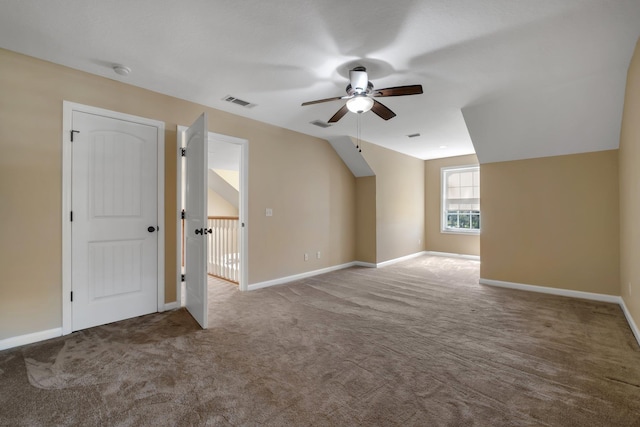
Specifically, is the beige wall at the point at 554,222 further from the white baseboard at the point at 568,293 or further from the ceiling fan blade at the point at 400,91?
the ceiling fan blade at the point at 400,91

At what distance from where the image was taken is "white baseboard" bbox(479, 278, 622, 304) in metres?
3.77

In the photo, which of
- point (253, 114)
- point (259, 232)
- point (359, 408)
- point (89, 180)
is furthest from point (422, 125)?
point (89, 180)

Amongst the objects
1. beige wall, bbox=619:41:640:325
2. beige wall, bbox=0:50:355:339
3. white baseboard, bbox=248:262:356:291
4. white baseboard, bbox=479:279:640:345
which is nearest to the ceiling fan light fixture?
beige wall, bbox=0:50:355:339

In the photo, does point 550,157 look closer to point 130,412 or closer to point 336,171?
point 336,171

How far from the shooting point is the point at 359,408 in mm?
1741

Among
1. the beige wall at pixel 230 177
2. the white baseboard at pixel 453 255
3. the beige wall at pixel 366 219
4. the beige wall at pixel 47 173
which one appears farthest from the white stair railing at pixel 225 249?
the white baseboard at pixel 453 255

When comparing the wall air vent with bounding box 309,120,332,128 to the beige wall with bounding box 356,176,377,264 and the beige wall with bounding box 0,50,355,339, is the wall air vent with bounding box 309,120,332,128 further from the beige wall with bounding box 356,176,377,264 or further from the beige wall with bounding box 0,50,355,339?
the beige wall with bounding box 356,176,377,264

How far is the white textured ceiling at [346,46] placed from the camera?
204 cm

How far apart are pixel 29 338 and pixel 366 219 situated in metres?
5.15

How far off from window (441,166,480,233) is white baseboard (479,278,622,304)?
104 inches

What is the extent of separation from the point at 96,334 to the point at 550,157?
598 centimetres

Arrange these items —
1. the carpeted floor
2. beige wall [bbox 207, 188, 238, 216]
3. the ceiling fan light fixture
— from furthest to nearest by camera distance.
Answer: beige wall [bbox 207, 188, 238, 216] < the ceiling fan light fixture < the carpeted floor

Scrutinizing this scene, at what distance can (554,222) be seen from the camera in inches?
165

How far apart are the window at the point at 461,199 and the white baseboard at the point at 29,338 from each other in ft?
24.4
